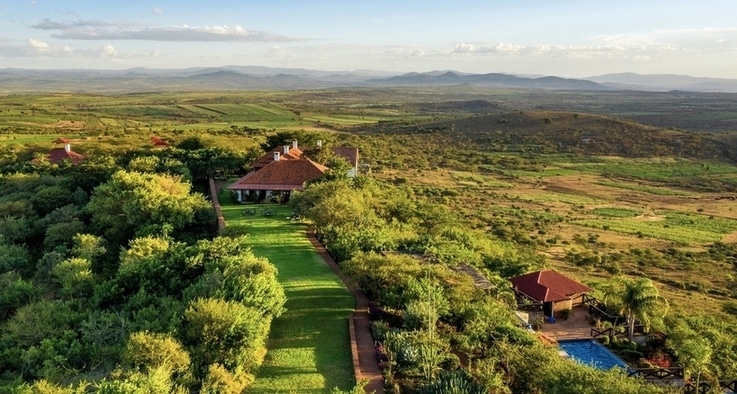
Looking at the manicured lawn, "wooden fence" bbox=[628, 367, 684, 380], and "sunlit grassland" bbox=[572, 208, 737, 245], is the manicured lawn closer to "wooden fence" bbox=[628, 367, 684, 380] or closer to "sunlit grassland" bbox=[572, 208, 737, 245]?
"wooden fence" bbox=[628, 367, 684, 380]

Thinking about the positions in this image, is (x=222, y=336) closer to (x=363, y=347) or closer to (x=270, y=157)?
(x=363, y=347)

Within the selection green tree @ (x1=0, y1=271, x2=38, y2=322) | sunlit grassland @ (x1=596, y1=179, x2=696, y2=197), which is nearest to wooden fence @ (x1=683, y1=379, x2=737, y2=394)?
green tree @ (x1=0, y1=271, x2=38, y2=322)

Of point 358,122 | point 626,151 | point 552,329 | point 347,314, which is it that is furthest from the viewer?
point 358,122

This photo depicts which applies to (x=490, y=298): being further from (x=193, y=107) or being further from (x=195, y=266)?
(x=193, y=107)

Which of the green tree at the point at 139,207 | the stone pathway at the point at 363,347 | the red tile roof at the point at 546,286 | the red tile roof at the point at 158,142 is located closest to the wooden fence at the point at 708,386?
the red tile roof at the point at 546,286

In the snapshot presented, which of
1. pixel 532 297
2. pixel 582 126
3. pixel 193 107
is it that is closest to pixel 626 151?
pixel 582 126
